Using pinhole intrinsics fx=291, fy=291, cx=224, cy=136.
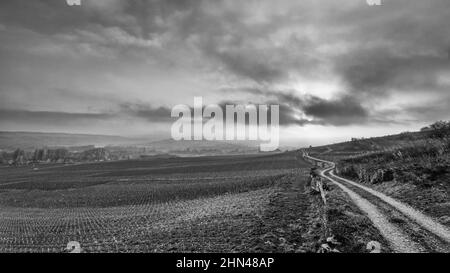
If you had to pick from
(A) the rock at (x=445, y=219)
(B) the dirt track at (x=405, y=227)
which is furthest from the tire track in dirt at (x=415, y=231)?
(A) the rock at (x=445, y=219)

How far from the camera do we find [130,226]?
86.9 feet

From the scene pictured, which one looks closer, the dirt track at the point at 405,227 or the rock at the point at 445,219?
the dirt track at the point at 405,227

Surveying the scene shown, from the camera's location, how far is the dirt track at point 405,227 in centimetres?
1395

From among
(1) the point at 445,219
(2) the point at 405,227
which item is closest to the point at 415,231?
(2) the point at 405,227

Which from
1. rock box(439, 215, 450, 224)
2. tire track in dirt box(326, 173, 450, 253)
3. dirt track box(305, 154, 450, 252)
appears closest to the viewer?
tire track in dirt box(326, 173, 450, 253)

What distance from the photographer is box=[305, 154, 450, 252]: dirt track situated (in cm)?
1395

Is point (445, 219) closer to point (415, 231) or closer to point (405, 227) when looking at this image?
point (405, 227)

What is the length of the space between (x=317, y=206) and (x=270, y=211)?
3982 mm

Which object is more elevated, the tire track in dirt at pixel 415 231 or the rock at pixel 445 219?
the rock at pixel 445 219

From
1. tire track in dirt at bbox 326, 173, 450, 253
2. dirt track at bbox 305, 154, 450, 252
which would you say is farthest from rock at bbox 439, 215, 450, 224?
tire track in dirt at bbox 326, 173, 450, 253

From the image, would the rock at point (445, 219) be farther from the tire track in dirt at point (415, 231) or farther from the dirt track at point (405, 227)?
the tire track in dirt at point (415, 231)

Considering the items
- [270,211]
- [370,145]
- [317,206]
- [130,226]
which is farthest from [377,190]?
[370,145]

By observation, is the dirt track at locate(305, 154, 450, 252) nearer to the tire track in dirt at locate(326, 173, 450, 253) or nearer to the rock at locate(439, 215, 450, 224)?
the tire track in dirt at locate(326, 173, 450, 253)
